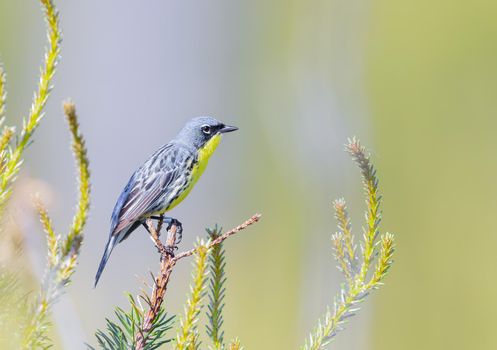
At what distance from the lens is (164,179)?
286cm

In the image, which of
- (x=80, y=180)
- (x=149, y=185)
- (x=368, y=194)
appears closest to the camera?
(x=80, y=180)

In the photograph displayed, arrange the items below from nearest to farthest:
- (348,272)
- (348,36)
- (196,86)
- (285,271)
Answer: (348,272), (348,36), (196,86), (285,271)

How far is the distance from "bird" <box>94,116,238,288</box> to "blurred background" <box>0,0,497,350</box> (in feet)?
2.56

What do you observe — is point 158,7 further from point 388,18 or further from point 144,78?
point 388,18

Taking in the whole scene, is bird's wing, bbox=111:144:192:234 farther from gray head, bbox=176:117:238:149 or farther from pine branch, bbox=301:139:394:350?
pine branch, bbox=301:139:394:350

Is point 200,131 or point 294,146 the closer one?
point 200,131

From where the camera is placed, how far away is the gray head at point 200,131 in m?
3.06

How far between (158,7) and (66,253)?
8018 mm

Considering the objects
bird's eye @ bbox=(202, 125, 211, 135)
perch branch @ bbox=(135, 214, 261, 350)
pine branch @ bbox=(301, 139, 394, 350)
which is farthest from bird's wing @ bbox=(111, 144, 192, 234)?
pine branch @ bbox=(301, 139, 394, 350)

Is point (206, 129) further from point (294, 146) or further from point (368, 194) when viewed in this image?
point (294, 146)

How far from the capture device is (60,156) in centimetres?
994

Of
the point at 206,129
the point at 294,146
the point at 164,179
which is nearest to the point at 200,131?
the point at 206,129

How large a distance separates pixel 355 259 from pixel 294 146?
9115 mm

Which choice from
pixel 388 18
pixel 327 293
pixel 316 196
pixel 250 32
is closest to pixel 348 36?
pixel 316 196
